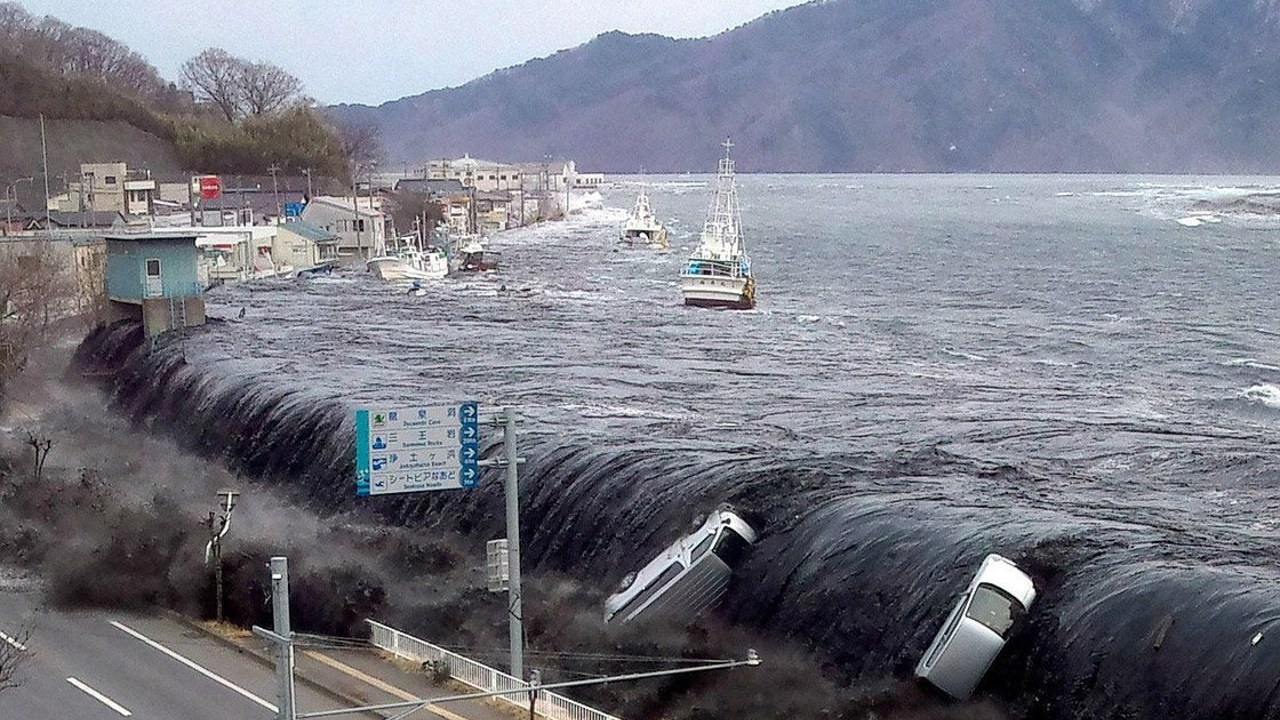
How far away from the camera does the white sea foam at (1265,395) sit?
3250cm

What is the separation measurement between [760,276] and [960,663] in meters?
56.2

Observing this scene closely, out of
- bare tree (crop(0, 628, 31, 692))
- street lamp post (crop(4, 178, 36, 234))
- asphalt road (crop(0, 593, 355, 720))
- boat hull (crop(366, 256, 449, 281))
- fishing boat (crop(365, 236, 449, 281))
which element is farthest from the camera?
fishing boat (crop(365, 236, 449, 281))

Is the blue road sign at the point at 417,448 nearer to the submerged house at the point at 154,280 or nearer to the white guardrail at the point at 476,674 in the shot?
the white guardrail at the point at 476,674

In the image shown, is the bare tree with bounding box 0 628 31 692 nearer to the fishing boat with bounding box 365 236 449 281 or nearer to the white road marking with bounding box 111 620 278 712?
the white road marking with bounding box 111 620 278 712

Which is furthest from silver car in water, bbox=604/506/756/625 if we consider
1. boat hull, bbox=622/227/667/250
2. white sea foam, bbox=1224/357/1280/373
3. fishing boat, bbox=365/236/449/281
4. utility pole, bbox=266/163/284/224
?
boat hull, bbox=622/227/667/250

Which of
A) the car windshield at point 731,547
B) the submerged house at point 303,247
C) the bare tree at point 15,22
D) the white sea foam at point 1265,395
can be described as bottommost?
the white sea foam at point 1265,395

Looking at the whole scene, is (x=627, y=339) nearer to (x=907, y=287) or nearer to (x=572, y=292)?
(x=572, y=292)

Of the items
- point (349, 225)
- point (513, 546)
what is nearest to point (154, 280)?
point (513, 546)

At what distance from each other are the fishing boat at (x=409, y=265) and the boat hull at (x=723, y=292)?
49.9 ft

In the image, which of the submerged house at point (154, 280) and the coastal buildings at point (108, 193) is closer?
the submerged house at point (154, 280)

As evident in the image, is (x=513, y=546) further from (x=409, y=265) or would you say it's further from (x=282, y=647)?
(x=409, y=265)

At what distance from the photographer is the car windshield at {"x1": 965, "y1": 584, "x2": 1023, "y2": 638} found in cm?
1591

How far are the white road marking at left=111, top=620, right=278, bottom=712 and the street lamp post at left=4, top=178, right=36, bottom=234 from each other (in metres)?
40.7

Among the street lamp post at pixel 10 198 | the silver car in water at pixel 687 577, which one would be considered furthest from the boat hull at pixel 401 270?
the silver car in water at pixel 687 577
